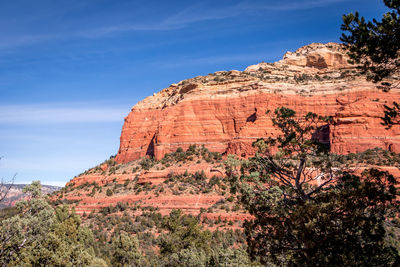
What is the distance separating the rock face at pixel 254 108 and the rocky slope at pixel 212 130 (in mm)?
163

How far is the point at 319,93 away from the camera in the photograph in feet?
199

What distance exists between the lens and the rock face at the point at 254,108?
174ft

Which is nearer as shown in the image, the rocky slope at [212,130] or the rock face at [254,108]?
the rocky slope at [212,130]

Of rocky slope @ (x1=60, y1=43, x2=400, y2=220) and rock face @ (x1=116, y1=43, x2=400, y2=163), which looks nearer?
rocky slope @ (x1=60, y1=43, x2=400, y2=220)

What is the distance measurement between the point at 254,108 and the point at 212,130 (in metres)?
8.69

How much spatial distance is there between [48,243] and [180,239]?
13882 millimetres

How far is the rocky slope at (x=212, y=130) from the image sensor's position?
51969mm

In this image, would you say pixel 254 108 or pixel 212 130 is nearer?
pixel 254 108

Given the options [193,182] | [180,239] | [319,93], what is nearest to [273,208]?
[180,239]

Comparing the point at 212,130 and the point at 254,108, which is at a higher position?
the point at 254,108

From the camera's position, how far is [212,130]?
64.9 m

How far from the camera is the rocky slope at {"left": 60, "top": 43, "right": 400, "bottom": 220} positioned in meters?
52.0

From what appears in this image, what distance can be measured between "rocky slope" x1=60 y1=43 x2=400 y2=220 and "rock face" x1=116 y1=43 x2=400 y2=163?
16cm

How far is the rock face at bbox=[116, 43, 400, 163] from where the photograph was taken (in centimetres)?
5300
